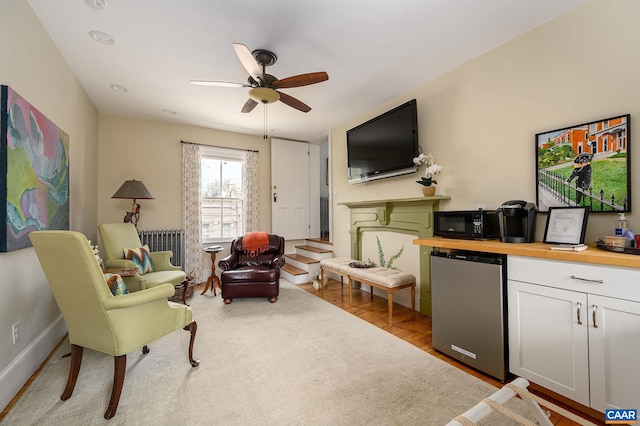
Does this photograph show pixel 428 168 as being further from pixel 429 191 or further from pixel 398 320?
pixel 398 320

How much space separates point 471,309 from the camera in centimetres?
203

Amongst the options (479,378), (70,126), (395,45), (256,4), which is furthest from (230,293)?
(395,45)

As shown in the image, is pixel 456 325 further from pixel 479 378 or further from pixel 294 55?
pixel 294 55

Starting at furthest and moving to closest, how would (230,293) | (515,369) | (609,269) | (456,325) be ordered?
(230,293) < (456,325) < (515,369) < (609,269)

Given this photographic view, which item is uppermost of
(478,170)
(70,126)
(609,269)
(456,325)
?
(70,126)

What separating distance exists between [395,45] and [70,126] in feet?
11.3

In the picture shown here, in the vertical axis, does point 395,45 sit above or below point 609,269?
above

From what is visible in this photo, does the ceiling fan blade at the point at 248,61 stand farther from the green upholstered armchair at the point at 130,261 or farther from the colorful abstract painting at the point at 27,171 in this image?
the green upholstered armchair at the point at 130,261

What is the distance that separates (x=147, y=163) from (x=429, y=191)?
4.34m

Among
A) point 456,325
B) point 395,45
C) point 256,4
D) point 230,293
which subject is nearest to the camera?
point 256,4

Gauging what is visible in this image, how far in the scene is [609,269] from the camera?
1.44m

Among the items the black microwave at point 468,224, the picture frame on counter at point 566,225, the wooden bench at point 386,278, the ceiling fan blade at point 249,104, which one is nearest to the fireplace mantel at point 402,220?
the wooden bench at point 386,278

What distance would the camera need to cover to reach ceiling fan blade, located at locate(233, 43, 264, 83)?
1.92 m

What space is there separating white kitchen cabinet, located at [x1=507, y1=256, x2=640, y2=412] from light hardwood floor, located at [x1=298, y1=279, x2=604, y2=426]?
0.61 ft
